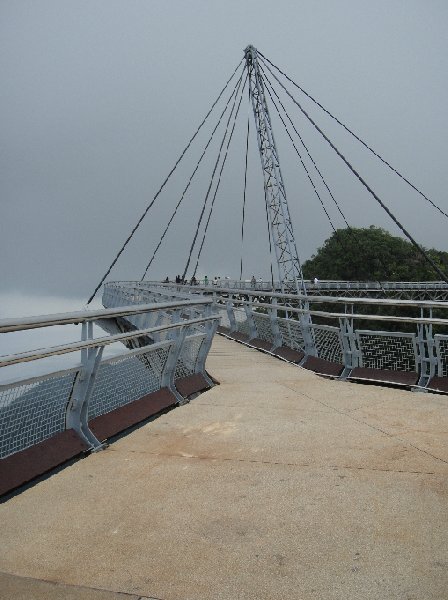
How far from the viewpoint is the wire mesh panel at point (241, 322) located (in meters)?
18.0

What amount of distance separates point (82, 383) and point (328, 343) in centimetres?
674

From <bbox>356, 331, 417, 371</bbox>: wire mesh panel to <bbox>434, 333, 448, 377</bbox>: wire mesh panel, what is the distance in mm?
489

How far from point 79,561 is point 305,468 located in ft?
6.75

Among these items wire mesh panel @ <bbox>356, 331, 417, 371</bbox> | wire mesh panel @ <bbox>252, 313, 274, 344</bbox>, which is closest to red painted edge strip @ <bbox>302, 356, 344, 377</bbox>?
wire mesh panel @ <bbox>356, 331, 417, 371</bbox>

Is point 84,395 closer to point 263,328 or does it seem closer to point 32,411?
point 32,411

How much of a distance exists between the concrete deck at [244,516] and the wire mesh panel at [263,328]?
357 inches

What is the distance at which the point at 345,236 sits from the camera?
11406cm

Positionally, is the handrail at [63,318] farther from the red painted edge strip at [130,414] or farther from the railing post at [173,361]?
the red painted edge strip at [130,414]

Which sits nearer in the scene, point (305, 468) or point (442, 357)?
point (305, 468)

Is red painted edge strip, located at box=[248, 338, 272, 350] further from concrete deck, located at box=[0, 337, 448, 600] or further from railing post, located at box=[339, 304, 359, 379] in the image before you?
concrete deck, located at box=[0, 337, 448, 600]

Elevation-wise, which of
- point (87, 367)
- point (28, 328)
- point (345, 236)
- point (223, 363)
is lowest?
point (223, 363)

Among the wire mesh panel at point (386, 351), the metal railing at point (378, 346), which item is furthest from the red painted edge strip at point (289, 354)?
the wire mesh panel at point (386, 351)

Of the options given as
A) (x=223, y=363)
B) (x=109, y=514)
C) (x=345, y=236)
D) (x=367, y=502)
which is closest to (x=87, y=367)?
(x=109, y=514)

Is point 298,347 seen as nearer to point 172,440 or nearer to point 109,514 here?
point 172,440
